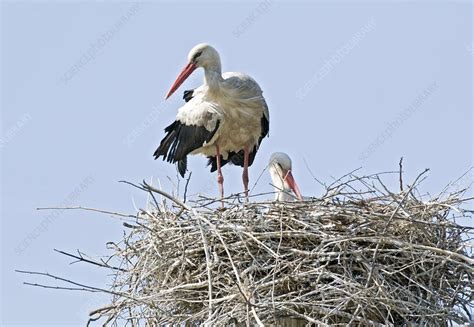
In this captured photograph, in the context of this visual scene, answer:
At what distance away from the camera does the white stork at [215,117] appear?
8977 mm

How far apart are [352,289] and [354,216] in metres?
0.60

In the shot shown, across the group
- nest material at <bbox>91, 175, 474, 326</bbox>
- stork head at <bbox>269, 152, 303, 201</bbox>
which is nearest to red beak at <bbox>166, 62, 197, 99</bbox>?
stork head at <bbox>269, 152, 303, 201</bbox>

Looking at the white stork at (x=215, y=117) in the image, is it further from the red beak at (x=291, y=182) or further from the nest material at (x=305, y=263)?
the nest material at (x=305, y=263)

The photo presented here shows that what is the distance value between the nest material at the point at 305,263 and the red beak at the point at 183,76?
2689mm

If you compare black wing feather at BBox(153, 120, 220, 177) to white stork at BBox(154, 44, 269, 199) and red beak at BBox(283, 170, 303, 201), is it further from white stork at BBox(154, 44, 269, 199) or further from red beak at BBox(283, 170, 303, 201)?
red beak at BBox(283, 170, 303, 201)

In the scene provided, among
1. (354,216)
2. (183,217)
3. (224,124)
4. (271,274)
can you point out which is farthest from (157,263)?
(224,124)

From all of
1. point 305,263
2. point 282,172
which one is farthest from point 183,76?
point 305,263

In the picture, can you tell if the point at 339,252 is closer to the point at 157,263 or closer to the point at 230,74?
the point at 157,263

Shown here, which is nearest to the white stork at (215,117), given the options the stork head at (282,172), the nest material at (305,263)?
the stork head at (282,172)

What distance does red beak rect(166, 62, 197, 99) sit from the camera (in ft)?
29.9

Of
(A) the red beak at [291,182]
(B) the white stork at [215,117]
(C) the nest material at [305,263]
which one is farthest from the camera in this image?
(B) the white stork at [215,117]

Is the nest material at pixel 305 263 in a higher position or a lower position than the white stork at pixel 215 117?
lower

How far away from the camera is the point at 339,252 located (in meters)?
6.00

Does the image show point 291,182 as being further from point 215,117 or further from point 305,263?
point 305,263
